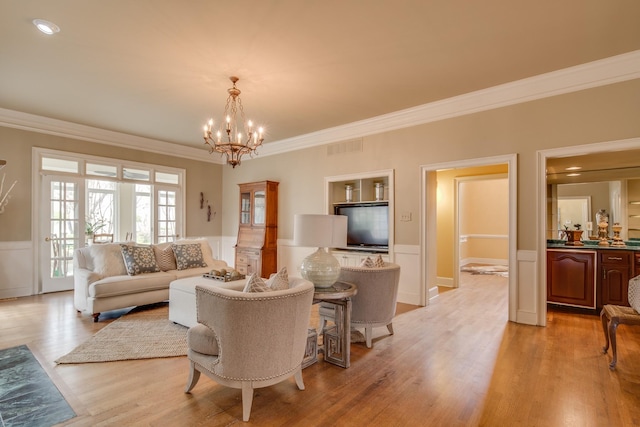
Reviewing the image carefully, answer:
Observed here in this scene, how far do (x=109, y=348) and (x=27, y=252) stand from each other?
3.52 m

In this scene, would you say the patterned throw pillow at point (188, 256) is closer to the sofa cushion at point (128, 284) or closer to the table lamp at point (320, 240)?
the sofa cushion at point (128, 284)

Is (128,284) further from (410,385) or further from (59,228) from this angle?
(410,385)

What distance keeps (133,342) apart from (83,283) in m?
1.46

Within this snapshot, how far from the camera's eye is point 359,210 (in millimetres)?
5656

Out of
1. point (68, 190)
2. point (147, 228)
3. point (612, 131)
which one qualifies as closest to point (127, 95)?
point (68, 190)

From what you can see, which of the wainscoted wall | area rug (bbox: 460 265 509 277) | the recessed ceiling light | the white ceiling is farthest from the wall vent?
the wainscoted wall

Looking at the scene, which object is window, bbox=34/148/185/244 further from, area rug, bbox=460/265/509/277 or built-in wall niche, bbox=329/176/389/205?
area rug, bbox=460/265/509/277

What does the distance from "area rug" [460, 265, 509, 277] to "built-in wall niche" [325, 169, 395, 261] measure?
403cm

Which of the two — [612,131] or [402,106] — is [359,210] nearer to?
[402,106]

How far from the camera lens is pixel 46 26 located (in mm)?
2816

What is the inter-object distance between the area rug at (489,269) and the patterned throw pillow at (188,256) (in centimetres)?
632

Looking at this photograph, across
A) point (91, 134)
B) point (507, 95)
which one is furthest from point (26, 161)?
point (507, 95)

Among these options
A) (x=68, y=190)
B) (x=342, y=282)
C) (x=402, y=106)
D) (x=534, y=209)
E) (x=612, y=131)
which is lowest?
(x=342, y=282)

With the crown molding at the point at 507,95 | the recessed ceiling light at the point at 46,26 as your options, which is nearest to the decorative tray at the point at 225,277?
the recessed ceiling light at the point at 46,26
